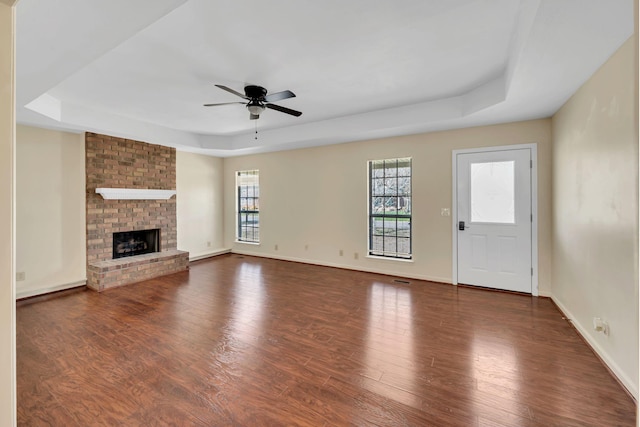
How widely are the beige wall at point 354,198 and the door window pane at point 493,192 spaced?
0.32 metres

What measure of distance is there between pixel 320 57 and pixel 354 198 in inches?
117

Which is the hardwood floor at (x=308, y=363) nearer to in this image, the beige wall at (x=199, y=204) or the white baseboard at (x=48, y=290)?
the white baseboard at (x=48, y=290)

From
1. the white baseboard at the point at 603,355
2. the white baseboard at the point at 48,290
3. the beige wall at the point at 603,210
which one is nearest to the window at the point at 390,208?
the beige wall at the point at 603,210

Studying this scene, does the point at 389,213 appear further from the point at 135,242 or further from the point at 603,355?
the point at 135,242

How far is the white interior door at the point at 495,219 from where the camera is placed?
3.94 metres

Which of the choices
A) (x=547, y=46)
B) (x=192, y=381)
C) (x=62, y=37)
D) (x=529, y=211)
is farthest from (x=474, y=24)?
(x=192, y=381)

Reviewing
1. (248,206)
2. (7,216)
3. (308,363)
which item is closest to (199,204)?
(248,206)

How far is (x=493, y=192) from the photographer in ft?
13.6

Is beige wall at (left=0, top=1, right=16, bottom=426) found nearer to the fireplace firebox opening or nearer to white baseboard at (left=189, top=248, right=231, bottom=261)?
the fireplace firebox opening

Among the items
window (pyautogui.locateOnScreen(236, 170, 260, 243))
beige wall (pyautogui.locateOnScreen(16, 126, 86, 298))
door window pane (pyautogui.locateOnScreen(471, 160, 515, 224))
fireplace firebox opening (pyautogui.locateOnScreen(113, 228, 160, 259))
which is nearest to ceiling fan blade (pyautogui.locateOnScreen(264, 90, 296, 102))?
door window pane (pyautogui.locateOnScreen(471, 160, 515, 224))

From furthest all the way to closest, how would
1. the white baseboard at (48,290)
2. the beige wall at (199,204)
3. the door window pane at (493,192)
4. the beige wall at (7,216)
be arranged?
1. the beige wall at (199,204)
2. the door window pane at (493,192)
3. the white baseboard at (48,290)
4. the beige wall at (7,216)

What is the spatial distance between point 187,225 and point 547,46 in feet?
21.2

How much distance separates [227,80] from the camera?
3.17 meters

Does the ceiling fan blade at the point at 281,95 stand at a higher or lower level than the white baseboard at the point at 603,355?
higher
